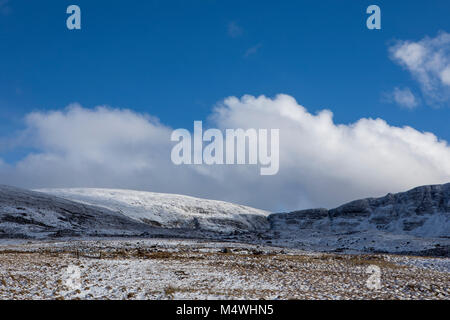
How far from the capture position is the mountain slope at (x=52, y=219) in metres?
67.2

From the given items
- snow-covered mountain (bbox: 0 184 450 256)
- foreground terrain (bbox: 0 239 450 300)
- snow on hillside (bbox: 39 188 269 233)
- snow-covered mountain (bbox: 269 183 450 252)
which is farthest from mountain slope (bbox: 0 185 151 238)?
foreground terrain (bbox: 0 239 450 300)

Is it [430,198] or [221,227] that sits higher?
[430,198]

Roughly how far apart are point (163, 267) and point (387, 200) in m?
118

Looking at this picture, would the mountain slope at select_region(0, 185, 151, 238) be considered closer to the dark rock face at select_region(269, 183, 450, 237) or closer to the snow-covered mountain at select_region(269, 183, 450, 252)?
the snow-covered mountain at select_region(269, 183, 450, 252)

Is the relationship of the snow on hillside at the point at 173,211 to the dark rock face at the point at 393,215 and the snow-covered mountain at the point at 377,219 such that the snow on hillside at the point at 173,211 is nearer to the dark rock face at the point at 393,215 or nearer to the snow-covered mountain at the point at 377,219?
the snow-covered mountain at the point at 377,219

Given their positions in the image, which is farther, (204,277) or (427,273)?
(427,273)

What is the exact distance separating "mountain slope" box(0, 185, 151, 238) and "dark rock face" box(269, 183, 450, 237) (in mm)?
64994

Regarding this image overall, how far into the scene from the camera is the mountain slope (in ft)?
221

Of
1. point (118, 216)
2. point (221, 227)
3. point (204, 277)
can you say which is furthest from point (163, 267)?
point (221, 227)

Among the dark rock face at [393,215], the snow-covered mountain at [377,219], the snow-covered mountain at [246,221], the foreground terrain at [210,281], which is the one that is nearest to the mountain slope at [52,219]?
the snow-covered mountain at [246,221]

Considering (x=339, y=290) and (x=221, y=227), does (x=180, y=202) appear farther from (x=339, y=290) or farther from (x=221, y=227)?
(x=339, y=290)

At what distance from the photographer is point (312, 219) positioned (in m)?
138

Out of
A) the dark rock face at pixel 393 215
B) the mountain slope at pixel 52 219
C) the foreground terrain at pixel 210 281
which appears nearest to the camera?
the foreground terrain at pixel 210 281
